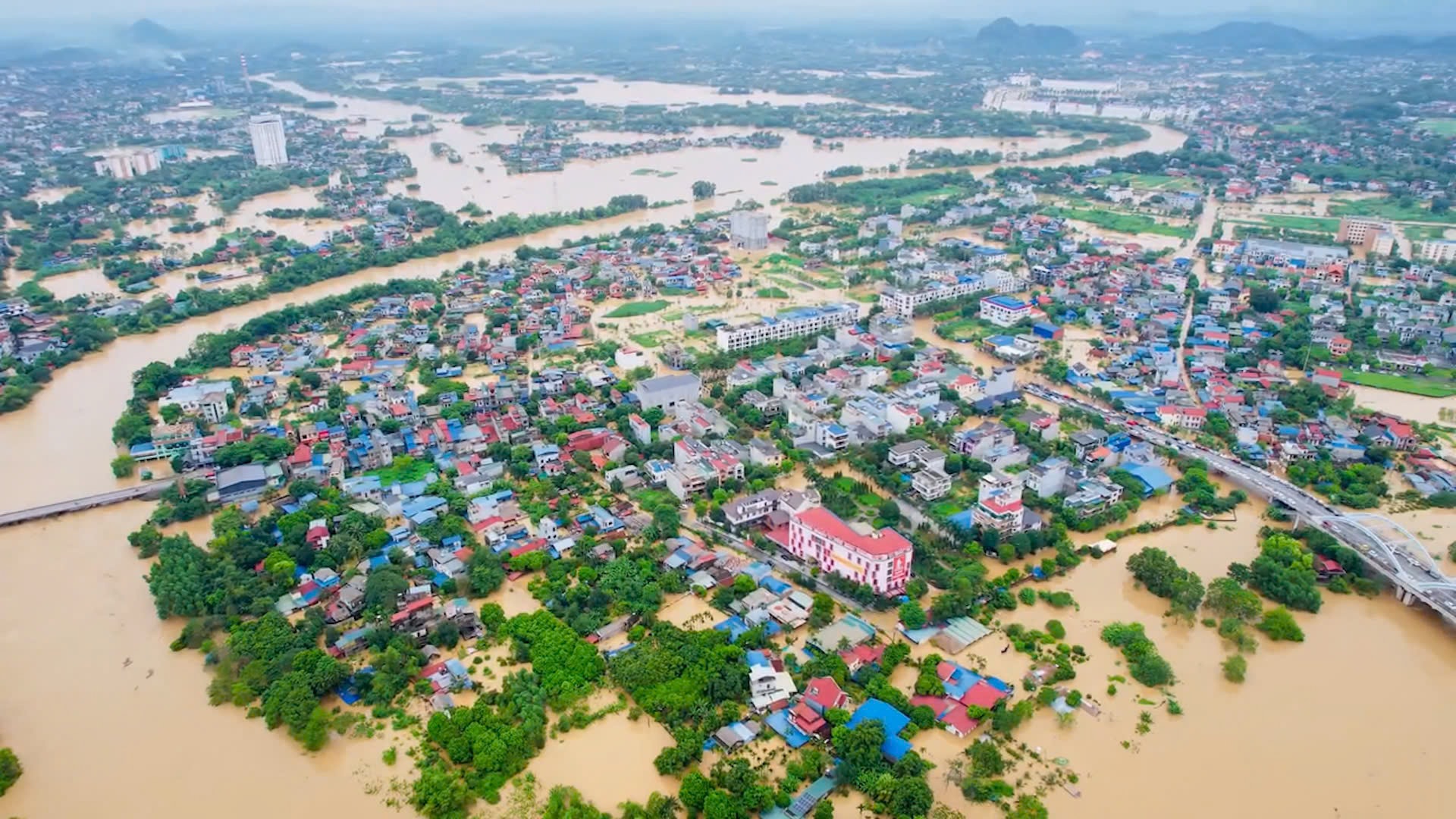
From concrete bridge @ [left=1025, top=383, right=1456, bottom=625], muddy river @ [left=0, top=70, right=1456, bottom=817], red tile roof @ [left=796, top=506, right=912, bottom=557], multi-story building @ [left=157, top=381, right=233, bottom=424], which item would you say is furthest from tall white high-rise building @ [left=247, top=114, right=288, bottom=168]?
concrete bridge @ [left=1025, top=383, right=1456, bottom=625]

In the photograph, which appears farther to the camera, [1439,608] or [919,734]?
[1439,608]

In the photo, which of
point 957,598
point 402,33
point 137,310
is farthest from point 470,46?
point 957,598

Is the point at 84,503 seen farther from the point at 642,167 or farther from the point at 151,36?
the point at 151,36

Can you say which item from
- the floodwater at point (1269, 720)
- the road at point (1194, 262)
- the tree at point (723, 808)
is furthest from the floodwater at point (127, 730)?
the road at point (1194, 262)

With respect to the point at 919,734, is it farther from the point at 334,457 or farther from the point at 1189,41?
the point at 1189,41

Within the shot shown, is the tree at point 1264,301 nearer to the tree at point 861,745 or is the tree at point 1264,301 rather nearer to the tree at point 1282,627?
the tree at point 1282,627

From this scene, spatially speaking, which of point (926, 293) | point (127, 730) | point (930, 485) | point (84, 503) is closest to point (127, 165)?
point (84, 503)
